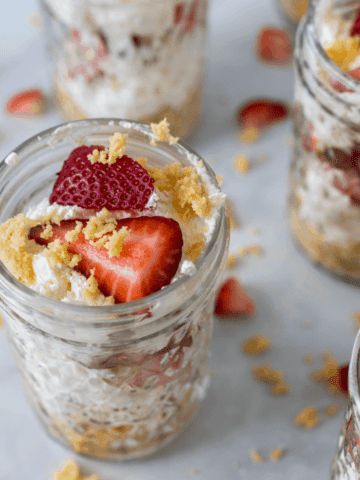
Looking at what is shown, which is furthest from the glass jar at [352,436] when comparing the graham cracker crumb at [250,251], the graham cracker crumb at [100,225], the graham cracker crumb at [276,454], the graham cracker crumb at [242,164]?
the graham cracker crumb at [242,164]

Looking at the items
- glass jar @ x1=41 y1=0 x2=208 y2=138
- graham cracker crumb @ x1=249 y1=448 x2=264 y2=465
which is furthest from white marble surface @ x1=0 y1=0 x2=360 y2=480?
glass jar @ x1=41 y1=0 x2=208 y2=138

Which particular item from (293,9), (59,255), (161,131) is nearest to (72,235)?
(59,255)

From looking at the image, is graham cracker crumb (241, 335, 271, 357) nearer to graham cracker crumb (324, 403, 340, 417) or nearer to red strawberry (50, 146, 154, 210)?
graham cracker crumb (324, 403, 340, 417)

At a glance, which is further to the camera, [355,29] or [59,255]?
[355,29]

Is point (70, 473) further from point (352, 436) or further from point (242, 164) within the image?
point (242, 164)

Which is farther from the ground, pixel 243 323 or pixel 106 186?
pixel 106 186

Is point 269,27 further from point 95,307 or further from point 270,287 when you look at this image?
point 95,307

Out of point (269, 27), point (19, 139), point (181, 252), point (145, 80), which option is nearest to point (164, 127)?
point (181, 252)
